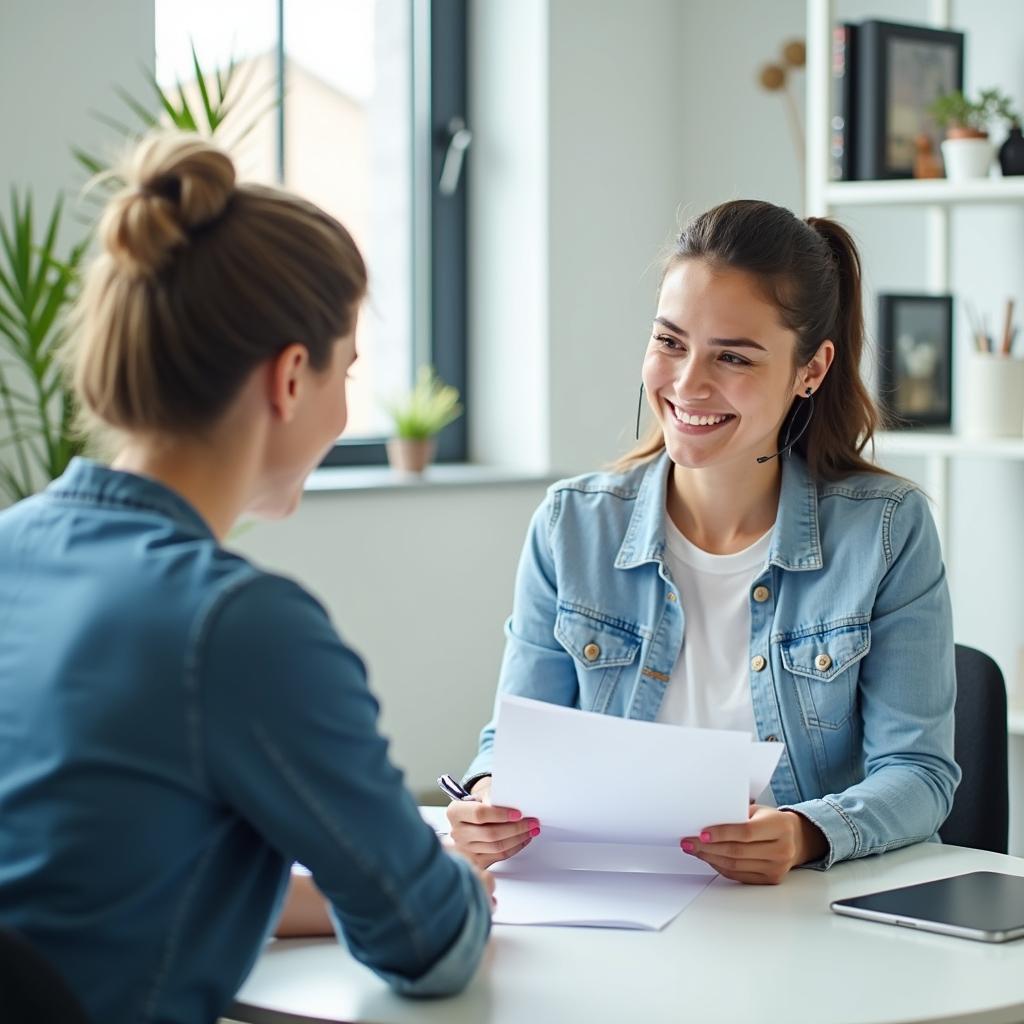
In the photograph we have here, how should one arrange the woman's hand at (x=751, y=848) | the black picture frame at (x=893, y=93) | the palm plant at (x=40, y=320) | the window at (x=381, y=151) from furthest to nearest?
the window at (x=381, y=151) < the black picture frame at (x=893, y=93) < the palm plant at (x=40, y=320) < the woman's hand at (x=751, y=848)

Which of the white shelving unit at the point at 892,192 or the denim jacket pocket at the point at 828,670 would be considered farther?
the white shelving unit at the point at 892,192

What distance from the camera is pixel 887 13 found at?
3.52 metres

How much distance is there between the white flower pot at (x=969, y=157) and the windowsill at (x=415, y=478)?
1278mm

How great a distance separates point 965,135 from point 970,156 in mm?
42

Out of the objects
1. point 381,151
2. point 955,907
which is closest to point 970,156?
point 381,151

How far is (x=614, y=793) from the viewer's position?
141 cm

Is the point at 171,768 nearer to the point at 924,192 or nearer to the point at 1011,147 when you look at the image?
the point at 924,192

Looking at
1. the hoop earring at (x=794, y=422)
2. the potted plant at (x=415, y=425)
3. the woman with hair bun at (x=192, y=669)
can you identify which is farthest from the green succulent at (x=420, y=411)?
the woman with hair bun at (x=192, y=669)

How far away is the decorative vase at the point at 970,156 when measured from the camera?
2779 mm

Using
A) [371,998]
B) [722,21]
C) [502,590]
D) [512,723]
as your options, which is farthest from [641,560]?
[722,21]

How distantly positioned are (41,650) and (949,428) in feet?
7.63

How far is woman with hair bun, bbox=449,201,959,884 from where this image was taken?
1.77 m

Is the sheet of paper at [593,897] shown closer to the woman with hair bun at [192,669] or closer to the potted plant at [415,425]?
the woman with hair bun at [192,669]

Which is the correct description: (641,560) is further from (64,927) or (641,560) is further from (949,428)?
(949,428)
